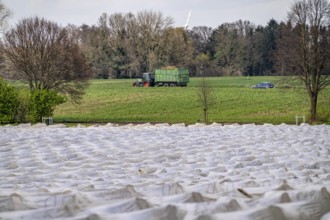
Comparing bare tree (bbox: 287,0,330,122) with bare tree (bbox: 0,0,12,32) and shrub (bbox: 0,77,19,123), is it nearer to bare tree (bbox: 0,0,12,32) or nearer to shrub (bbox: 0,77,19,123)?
shrub (bbox: 0,77,19,123)

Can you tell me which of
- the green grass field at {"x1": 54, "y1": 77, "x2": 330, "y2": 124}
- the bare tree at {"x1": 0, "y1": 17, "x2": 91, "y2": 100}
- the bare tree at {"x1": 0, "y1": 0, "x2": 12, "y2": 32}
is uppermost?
the bare tree at {"x1": 0, "y1": 0, "x2": 12, "y2": 32}

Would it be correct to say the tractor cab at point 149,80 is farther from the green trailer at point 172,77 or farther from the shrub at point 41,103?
the shrub at point 41,103

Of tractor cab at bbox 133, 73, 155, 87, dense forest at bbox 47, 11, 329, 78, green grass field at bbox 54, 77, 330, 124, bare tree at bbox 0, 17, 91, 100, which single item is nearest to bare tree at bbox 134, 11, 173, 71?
dense forest at bbox 47, 11, 329, 78

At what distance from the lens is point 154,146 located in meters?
12.5

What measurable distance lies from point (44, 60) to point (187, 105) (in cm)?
1264

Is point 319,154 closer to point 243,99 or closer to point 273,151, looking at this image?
point 273,151

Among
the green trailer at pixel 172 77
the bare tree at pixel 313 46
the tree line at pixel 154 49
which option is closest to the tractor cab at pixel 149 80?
the green trailer at pixel 172 77

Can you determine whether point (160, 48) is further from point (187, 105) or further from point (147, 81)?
point (187, 105)

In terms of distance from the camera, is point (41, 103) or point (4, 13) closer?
point (41, 103)

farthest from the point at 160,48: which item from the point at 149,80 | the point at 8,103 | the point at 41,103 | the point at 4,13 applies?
the point at 8,103

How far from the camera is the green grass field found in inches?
1202

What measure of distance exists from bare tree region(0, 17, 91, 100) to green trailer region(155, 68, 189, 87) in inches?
699

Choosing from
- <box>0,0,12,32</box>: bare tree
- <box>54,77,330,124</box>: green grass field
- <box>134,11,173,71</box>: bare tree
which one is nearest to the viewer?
<box>54,77,330,124</box>: green grass field

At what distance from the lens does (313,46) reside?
1137 inches
